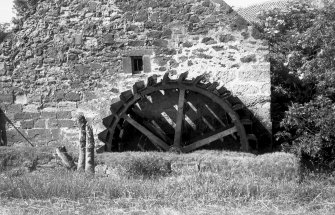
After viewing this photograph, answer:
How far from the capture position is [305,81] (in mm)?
9250

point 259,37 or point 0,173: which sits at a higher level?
point 259,37

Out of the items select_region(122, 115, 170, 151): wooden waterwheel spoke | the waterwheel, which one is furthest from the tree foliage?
select_region(122, 115, 170, 151): wooden waterwheel spoke

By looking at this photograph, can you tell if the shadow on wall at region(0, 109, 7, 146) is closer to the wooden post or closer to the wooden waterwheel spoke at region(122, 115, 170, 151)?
the wooden waterwheel spoke at region(122, 115, 170, 151)

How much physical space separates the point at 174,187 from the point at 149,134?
269cm

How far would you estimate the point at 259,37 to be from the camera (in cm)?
916

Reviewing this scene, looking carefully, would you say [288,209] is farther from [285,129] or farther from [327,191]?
[285,129]

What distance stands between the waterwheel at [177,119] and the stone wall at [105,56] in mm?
437

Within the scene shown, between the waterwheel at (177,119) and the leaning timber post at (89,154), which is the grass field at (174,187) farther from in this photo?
the waterwheel at (177,119)

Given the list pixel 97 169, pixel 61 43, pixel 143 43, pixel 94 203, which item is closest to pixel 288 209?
pixel 94 203

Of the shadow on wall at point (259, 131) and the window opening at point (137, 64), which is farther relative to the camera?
the window opening at point (137, 64)

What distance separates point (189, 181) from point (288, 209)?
140 centimetres

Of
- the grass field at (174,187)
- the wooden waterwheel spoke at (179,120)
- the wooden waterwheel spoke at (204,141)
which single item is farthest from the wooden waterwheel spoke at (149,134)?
the grass field at (174,187)

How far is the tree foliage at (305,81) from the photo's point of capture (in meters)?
8.41

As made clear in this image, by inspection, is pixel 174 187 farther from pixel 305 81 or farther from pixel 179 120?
pixel 305 81
